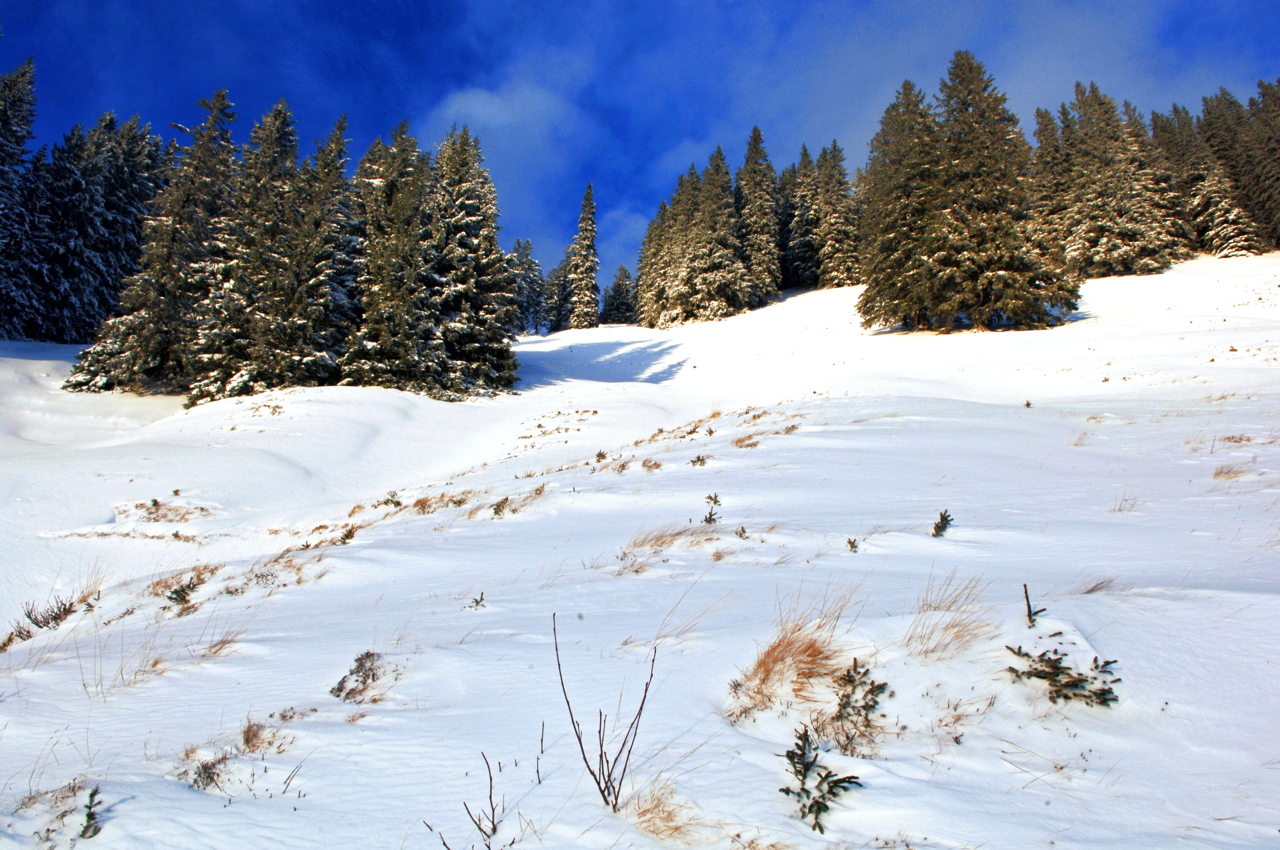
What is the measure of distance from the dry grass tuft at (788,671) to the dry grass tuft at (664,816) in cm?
55

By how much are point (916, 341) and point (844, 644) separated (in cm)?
2489

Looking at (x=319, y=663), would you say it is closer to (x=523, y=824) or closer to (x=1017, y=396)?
(x=523, y=824)

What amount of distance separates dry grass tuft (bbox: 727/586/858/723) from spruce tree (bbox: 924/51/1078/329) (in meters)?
25.2

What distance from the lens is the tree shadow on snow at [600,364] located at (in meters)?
29.6

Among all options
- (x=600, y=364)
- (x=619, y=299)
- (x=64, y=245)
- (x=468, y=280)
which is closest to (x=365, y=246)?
(x=468, y=280)

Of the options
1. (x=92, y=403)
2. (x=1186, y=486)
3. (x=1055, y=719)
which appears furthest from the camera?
(x=92, y=403)

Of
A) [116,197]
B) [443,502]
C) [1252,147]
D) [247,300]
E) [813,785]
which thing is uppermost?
[1252,147]

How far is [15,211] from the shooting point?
97.7 feet

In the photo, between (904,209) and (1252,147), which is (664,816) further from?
(1252,147)

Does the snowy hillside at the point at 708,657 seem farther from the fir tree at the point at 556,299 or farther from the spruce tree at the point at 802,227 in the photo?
the fir tree at the point at 556,299

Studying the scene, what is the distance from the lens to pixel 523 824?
1688 mm

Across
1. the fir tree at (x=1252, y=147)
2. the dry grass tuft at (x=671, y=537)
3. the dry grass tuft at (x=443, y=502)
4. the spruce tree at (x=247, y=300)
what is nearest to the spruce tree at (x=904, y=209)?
the dry grass tuft at (x=443, y=502)

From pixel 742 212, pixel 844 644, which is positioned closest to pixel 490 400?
pixel 844 644

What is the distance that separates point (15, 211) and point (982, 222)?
45910 mm
